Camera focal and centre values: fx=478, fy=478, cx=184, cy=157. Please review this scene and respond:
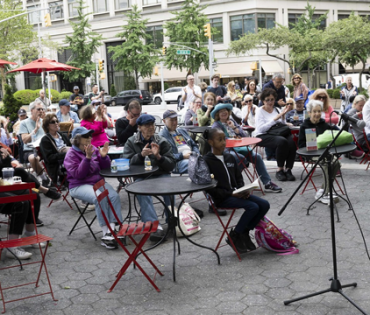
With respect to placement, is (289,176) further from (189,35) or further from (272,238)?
(189,35)

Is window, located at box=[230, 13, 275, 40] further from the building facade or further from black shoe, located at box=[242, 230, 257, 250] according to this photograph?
black shoe, located at box=[242, 230, 257, 250]

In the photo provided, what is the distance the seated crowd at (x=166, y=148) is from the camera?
5449 mm

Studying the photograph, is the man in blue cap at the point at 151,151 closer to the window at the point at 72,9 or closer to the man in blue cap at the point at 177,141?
the man in blue cap at the point at 177,141

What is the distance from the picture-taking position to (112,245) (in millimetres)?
5777

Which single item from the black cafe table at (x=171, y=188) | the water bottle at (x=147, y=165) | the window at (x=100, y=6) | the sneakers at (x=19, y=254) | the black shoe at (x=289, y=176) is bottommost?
the sneakers at (x=19, y=254)

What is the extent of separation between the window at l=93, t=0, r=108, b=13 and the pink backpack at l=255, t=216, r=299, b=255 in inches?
2342

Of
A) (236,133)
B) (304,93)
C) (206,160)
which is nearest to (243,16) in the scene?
(304,93)

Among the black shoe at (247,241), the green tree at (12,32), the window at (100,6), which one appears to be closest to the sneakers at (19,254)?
the black shoe at (247,241)

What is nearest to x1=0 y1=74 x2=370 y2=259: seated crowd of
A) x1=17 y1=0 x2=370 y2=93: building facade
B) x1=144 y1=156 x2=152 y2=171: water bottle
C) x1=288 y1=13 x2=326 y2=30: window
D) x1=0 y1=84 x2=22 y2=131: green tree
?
x1=144 y1=156 x2=152 y2=171: water bottle

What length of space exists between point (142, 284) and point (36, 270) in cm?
130

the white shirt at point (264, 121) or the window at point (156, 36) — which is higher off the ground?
the window at point (156, 36)

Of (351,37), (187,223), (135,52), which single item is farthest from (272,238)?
(135,52)

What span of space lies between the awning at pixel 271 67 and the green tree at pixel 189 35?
6991 mm

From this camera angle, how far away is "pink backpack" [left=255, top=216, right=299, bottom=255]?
17.3ft
